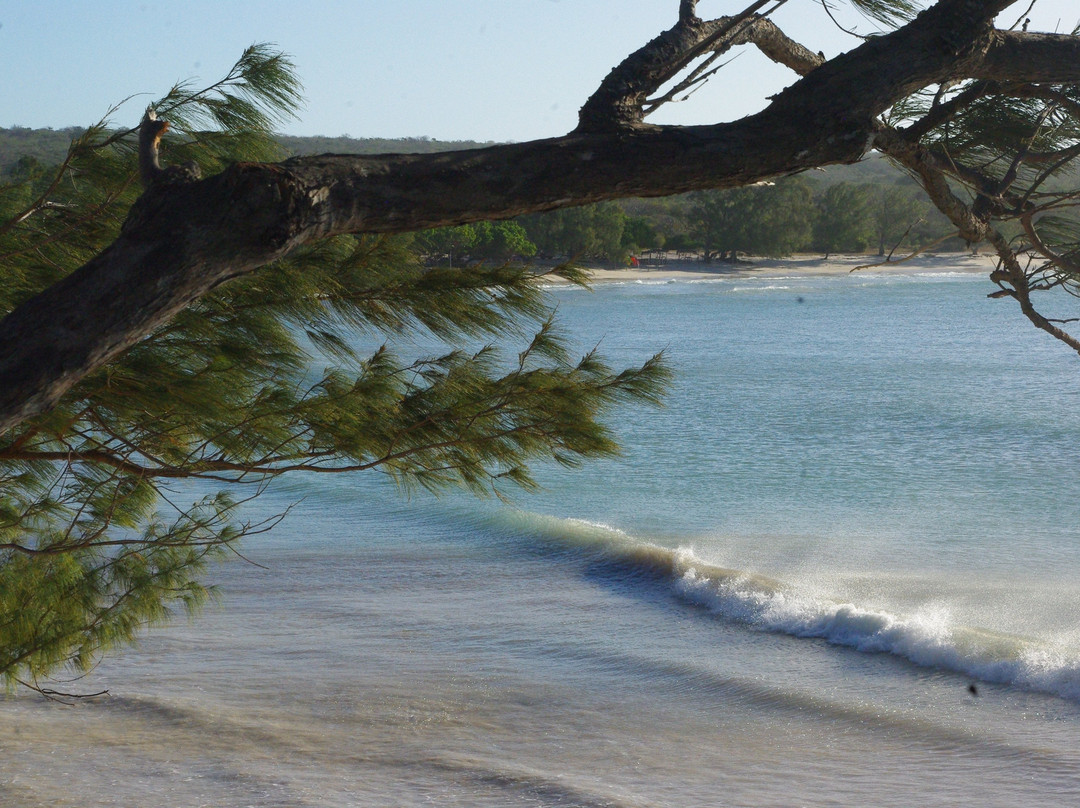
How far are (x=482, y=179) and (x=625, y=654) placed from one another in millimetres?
4534

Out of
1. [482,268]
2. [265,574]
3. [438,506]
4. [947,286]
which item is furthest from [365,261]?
[947,286]

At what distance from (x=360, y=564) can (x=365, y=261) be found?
5.32m

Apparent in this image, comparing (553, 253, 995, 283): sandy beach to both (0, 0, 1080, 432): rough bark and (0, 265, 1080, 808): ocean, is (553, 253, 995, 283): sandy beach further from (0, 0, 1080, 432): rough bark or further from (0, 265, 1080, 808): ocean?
(0, 0, 1080, 432): rough bark

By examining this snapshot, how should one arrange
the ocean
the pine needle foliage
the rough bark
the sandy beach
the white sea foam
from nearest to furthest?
the rough bark → the pine needle foliage → the ocean → the white sea foam → the sandy beach

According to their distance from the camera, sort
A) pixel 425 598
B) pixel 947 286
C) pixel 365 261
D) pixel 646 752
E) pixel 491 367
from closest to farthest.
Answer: pixel 365 261
pixel 491 367
pixel 646 752
pixel 425 598
pixel 947 286

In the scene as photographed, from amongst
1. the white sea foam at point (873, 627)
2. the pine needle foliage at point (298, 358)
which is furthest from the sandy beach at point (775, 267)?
the pine needle foliage at point (298, 358)

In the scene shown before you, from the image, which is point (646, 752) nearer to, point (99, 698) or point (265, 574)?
point (99, 698)

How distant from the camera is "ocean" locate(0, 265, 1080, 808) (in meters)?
3.95

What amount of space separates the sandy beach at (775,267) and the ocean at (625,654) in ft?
121

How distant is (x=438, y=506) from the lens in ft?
30.7

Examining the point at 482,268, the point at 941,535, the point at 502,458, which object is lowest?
the point at 941,535

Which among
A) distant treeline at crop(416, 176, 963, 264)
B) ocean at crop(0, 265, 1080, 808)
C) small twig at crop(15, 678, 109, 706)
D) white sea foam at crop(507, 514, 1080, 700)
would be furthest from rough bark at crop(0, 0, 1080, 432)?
distant treeline at crop(416, 176, 963, 264)

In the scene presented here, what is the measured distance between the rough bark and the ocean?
2730mm

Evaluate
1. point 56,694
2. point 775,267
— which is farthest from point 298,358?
point 775,267
